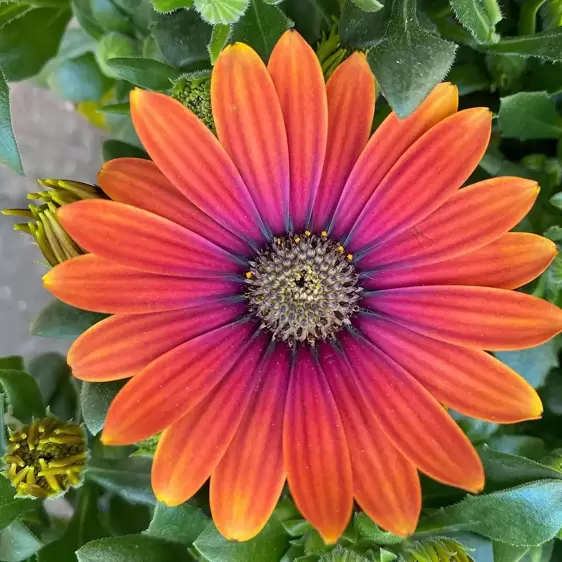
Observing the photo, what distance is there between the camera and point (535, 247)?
67 centimetres

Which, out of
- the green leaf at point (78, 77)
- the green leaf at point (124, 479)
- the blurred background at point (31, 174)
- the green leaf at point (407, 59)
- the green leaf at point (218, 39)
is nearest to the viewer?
the green leaf at point (407, 59)

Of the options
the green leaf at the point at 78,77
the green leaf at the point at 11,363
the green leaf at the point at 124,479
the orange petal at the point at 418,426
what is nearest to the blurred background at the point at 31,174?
the green leaf at the point at 78,77

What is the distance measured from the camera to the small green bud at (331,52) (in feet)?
2.38

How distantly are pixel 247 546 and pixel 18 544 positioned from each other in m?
0.25

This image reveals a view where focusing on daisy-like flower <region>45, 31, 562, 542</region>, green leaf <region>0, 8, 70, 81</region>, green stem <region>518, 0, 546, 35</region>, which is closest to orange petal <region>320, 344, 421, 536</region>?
daisy-like flower <region>45, 31, 562, 542</region>

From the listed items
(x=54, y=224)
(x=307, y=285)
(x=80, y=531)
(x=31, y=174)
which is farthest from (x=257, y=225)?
(x=31, y=174)

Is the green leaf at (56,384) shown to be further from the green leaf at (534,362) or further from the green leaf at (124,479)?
the green leaf at (534,362)

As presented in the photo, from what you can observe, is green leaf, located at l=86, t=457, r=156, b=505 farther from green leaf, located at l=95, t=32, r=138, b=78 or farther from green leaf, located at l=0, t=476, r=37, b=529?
green leaf, located at l=95, t=32, r=138, b=78

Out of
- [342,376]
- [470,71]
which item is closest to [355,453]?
[342,376]

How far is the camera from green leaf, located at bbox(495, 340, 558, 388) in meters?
0.84

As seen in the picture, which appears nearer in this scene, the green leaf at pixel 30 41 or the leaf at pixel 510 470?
the leaf at pixel 510 470

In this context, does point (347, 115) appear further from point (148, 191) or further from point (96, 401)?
point (96, 401)

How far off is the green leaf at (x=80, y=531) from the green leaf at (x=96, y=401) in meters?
0.23

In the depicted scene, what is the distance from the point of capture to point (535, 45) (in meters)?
0.76
